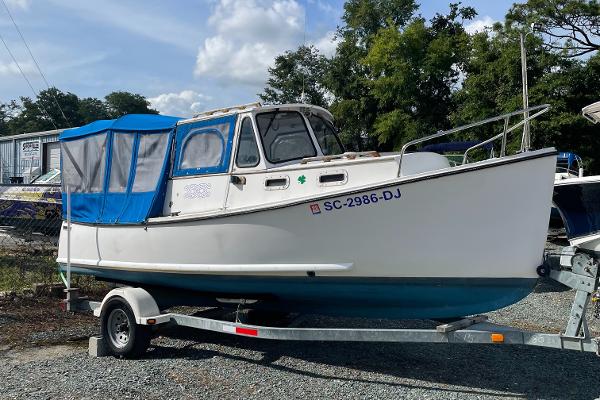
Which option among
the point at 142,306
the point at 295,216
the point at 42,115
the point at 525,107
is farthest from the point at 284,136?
the point at 42,115

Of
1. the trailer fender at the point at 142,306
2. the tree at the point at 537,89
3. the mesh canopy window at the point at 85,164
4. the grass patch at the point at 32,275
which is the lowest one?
the grass patch at the point at 32,275

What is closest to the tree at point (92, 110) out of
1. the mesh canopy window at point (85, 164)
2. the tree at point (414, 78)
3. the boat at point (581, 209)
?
the tree at point (414, 78)

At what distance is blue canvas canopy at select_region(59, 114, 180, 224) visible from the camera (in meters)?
6.19

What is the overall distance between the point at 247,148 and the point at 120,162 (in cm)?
177

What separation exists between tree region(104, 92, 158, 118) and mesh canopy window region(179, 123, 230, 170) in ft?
225

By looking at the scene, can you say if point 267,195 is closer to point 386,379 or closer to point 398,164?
point 398,164

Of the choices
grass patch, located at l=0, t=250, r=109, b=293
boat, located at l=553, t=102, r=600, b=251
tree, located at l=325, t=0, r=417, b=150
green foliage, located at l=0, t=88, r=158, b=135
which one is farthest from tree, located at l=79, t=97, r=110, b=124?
boat, located at l=553, t=102, r=600, b=251

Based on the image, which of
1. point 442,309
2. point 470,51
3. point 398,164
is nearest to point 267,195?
point 398,164

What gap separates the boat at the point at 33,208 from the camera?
13203mm

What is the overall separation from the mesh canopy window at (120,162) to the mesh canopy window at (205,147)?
77cm

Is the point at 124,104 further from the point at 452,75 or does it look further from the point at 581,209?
the point at 581,209

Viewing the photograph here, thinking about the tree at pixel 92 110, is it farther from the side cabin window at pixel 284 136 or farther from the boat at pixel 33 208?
the side cabin window at pixel 284 136

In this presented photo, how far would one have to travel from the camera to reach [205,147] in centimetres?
599

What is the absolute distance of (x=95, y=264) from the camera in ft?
21.6
